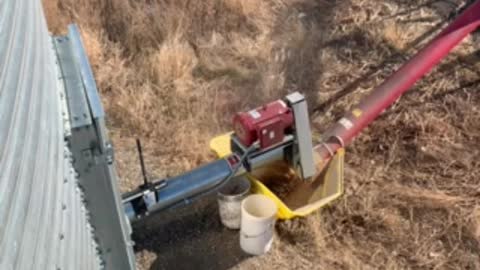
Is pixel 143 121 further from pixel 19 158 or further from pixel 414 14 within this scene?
pixel 19 158

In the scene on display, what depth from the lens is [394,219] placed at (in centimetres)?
293

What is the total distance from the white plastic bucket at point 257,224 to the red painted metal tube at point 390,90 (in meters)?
0.31

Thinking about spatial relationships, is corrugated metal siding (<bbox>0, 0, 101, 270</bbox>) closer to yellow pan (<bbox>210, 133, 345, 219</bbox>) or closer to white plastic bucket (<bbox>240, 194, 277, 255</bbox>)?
white plastic bucket (<bbox>240, 194, 277, 255</bbox>)

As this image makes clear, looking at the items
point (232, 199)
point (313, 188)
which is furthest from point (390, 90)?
point (232, 199)

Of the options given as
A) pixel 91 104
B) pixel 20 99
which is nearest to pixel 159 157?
pixel 91 104

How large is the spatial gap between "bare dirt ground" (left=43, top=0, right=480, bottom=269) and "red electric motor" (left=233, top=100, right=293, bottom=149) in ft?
1.77

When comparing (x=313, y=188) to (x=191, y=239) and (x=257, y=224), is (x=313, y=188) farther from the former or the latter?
(x=191, y=239)

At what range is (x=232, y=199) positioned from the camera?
9.16 feet

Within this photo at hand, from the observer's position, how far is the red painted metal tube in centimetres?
288

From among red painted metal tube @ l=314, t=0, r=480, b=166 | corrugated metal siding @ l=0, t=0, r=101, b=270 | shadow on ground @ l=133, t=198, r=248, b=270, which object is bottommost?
shadow on ground @ l=133, t=198, r=248, b=270

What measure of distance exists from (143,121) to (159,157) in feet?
0.90

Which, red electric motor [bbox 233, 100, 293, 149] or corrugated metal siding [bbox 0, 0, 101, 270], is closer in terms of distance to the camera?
corrugated metal siding [bbox 0, 0, 101, 270]

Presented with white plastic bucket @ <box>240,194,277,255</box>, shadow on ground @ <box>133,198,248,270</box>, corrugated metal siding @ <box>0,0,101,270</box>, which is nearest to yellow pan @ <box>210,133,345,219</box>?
white plastic bucket @ <box>240,194,277,255</box>

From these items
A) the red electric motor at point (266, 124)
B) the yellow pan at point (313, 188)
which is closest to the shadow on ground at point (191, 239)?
the yellow pan at point (313, 188)
